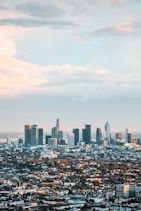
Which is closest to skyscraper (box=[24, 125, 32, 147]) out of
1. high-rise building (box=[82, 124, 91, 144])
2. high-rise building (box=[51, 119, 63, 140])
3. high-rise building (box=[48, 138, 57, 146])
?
high-rise building (box=[48, 138, 57, 146])

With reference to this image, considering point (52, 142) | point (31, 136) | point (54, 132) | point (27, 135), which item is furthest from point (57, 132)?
point (52, 142)

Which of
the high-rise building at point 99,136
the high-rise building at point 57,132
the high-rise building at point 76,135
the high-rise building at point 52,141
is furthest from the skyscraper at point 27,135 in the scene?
the high-rise building at point 99,136

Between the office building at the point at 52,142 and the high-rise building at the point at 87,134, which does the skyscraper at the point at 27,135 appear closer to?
the office building at the point at 52,142

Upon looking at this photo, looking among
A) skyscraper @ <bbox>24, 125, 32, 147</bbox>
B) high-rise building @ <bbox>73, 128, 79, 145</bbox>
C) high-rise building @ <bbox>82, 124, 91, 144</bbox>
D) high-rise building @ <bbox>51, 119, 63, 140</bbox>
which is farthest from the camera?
high-rise building @ <bbox>51, 119, 63, 140</bbox>

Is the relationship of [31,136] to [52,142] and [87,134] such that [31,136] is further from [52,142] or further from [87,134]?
[87,134]

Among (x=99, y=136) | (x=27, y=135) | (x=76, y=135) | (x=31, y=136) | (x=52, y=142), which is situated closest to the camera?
(x=52, y=142)

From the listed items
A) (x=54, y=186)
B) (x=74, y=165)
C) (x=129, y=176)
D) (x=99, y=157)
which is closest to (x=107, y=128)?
(x=99, y=157)

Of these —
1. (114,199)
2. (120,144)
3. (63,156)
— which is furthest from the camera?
(120,144)

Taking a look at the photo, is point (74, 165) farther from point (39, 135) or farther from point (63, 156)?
point (39, 135)

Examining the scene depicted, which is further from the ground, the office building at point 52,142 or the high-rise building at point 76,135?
the high-rise building at point 76,135

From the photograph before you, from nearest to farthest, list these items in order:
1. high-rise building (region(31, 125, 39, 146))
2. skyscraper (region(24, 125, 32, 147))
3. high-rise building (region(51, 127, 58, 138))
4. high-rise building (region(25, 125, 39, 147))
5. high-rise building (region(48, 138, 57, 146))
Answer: high-rise building (region(48, 138, 57, 146)) → high-rise building (region(31, 125, 39, 146)) → high-rise building (region(25, 125, 39, 147)) → skyscraper (region(24, 125, 32, 147)) → high-rise building (region(51, 127, 58, 138))

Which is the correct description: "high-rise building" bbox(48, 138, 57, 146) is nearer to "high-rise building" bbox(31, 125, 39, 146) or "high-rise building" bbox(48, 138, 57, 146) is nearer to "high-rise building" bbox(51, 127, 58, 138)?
"high-rise building" bbox(31, 125, 39, 146)
